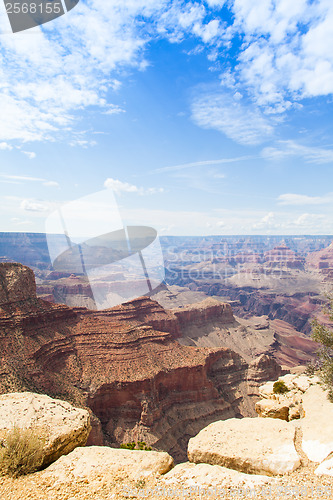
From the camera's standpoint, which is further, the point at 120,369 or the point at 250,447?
the point at 120,369

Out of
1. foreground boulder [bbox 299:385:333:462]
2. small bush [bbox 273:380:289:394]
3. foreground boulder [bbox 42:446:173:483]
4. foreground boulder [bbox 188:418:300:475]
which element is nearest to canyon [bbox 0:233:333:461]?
small bush [bbox 273:380:289:394]

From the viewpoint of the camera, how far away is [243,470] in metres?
7.19

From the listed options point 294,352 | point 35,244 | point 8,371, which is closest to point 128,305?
point 8,371

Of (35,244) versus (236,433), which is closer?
(236,433)

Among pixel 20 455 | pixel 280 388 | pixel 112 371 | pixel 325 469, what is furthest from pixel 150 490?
pixel 112 371

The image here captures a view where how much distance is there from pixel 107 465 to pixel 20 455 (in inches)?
82.8

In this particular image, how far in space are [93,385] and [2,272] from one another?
15.5 metres

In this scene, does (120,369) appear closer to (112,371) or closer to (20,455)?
(112,371)

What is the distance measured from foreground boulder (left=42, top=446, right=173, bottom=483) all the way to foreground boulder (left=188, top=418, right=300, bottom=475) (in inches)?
58.7

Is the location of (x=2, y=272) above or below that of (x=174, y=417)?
above

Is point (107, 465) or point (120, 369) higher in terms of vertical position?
point (107, 465)

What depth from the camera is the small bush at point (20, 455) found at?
669 centimetres

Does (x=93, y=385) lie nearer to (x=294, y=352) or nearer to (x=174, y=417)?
(x=174, y=417)

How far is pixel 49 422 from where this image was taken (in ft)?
28.5
